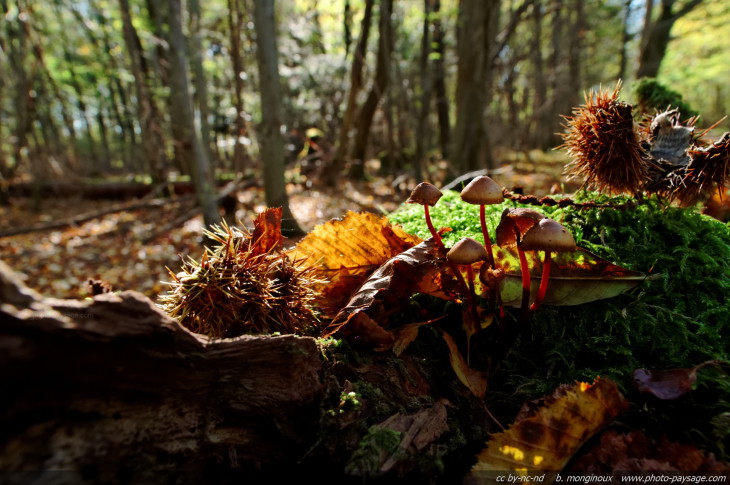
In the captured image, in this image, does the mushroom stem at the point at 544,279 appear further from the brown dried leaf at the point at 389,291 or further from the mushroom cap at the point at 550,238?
the brown dried leaf at the point at 389,291

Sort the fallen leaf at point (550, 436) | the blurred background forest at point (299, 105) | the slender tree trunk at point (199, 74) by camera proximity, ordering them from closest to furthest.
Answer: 1. the fallen leaf at point (550, 436)
2. the blurred background forest at point (299, 105)
3. the slender tree trunk at point (199, 74)

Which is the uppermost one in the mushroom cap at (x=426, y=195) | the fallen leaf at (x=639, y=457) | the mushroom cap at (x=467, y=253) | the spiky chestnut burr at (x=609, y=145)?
the spiky chestnut burr at (x=609, y=145)

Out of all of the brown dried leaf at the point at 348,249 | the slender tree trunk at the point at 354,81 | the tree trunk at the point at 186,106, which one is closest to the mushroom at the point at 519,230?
the brown dried leaf at the point at 348,249

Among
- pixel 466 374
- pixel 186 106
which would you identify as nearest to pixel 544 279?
pixel 466 374

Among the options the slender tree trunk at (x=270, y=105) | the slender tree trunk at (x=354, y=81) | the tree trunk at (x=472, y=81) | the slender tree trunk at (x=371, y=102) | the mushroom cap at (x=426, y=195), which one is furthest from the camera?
the slender tree trunk at (x=354, y=81)

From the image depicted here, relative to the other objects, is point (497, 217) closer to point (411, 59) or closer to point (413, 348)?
point (413, 348)

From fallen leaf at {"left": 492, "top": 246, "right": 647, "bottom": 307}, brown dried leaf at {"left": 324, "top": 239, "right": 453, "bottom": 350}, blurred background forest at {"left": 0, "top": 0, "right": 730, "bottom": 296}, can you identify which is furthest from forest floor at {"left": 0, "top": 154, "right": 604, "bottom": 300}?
fallen leaf at {"left": 492, "top": 246, "right": 647, "bottom": 307}

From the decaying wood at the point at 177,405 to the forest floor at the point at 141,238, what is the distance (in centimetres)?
484

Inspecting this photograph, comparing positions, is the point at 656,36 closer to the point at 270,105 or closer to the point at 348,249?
the point at 270,105

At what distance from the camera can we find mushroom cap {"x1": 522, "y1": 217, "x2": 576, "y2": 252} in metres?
1.21

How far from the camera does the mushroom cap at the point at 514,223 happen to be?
1.41 meters

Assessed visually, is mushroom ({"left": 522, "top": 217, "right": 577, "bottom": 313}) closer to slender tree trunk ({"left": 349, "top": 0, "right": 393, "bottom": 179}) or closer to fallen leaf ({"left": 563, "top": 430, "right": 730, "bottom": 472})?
fallen leaf ({"left": 563, "top": 430, "right": 730, "bottom": 472})

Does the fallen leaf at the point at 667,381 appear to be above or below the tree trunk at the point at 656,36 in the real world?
below

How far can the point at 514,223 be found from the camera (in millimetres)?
1433
